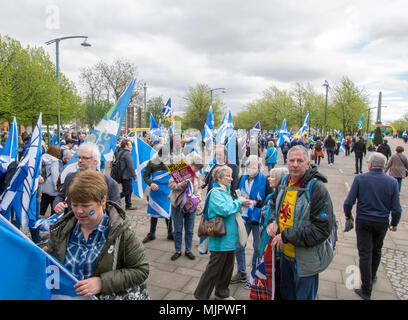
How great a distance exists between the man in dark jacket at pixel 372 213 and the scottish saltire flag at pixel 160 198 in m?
3.13

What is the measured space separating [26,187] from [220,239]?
9.25 ft

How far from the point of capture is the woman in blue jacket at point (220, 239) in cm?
333

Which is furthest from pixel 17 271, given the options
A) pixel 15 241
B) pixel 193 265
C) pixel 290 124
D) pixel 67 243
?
pixel 290 124

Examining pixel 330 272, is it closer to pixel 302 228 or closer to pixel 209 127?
pixel 302 228

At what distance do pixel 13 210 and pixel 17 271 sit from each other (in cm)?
336

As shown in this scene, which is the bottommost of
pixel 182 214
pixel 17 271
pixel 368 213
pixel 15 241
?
pixel 182 214

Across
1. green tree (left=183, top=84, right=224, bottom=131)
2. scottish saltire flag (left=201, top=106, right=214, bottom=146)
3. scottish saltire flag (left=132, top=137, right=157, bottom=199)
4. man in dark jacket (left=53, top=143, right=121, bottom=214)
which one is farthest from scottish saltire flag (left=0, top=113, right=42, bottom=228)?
green tree (left=183, top=84, right=224, bottom=131)

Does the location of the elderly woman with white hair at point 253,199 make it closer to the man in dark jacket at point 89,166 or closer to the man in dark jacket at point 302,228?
the man in dark jacket at point 302,228

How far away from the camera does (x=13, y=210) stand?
169 inches

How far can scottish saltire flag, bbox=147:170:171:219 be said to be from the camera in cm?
533

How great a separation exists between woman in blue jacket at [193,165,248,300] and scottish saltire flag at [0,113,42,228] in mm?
2556

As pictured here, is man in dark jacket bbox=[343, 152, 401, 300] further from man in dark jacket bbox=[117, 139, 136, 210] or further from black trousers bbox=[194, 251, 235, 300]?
man in dark jacket bbox=[117, 139, 136, 210]
